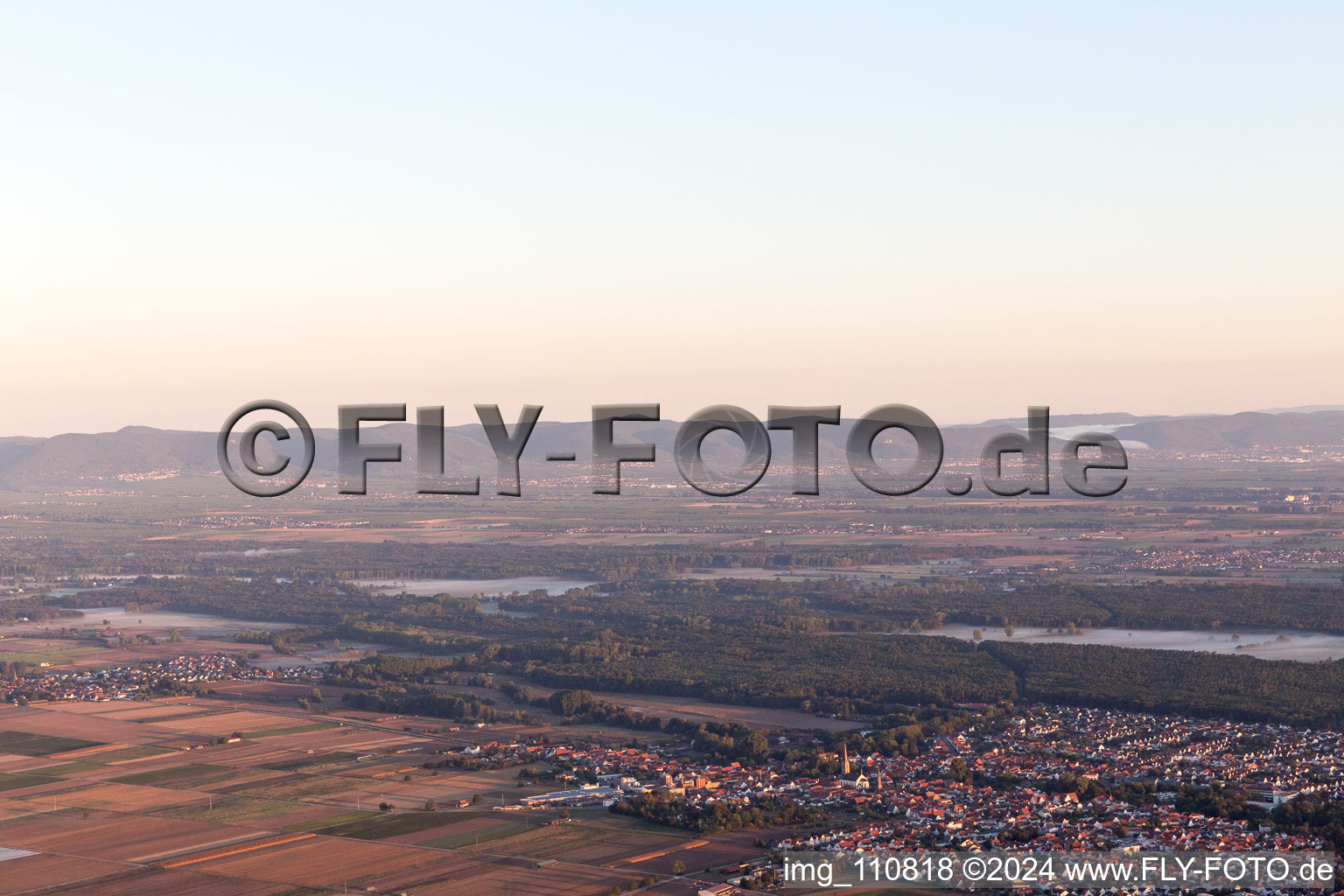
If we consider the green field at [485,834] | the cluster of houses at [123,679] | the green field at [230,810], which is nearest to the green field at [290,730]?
the green field at [230,810]

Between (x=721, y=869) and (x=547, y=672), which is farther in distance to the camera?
(x=547, y=672)

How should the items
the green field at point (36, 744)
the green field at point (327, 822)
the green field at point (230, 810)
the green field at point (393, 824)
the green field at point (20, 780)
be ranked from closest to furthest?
the green field at point (393, 824), the green field at point (327, 822), the green field at point (230, 810), the green field at point (20, 780), the green field at point (36, 744)

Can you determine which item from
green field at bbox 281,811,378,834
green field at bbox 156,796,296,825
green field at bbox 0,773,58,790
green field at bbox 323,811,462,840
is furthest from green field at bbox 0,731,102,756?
green field at bbox 323,811,462,840

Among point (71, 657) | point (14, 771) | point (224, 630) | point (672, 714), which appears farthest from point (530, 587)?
point (14, 771)

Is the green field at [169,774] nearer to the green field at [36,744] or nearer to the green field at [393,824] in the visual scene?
the green field at [36,744]

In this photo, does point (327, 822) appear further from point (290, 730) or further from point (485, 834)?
point (290, 730)

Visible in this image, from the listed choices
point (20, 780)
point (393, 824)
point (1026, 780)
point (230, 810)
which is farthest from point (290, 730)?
point (1026, 780)

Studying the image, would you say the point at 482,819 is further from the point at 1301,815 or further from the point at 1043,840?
the point at 1301,815

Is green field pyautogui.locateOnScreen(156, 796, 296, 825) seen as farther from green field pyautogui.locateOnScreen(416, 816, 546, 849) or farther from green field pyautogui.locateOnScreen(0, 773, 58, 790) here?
Answer: green field pyautogui.locateOnScreen(0, 773, 58, 790)

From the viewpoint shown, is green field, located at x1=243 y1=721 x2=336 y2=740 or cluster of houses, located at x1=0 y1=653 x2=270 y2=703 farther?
cluster of houses, located at x1=0 y1=653 x2=270 y2=703
